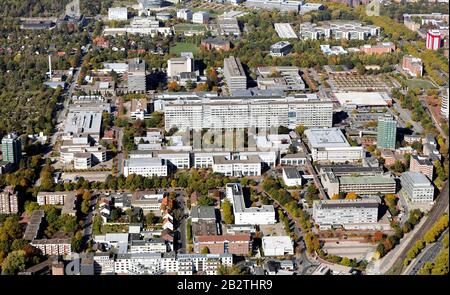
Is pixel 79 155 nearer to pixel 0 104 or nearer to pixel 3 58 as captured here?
pixel 0 104

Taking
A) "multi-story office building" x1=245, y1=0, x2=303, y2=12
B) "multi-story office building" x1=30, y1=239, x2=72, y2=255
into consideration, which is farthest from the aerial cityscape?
"multi-story office building" x1=245, y1=0, x2=303, y2=12

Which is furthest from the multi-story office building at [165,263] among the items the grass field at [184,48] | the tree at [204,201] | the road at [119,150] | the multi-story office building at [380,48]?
the multi-story office building at [380,48]

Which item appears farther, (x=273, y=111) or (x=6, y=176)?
(x=273, y=111)

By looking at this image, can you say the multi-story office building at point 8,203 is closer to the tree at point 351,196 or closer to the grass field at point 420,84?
the tree at point 351,196

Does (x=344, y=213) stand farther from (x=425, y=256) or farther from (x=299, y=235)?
(x=425, y=256)

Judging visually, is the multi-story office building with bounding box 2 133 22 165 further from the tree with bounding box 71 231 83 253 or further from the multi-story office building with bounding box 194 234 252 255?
the multi-story office building with bounding box 194 234 252 255
